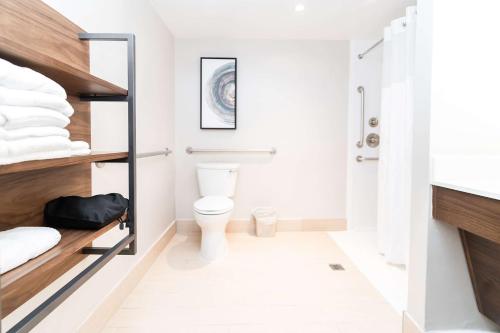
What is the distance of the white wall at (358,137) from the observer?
2873 mm

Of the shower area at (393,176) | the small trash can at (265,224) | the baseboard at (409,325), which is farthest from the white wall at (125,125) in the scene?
the shower area at (393,176)

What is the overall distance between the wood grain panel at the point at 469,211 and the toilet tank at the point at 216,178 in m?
1.74

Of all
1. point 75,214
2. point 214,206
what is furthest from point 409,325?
point 75,214

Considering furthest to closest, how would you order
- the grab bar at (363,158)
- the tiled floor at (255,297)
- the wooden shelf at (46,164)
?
the grab bar at (363,158), the tiled floor at (255,297), the wooden shelf at (46,164)

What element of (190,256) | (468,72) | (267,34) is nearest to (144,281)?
(190,256)

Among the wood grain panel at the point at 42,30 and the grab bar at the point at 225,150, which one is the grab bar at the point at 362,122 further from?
the wood grain panel at the point at 42,30

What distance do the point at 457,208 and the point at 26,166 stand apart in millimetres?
1359

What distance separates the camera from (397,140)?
2.12 meters

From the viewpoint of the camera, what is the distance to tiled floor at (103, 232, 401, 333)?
4.79 feet

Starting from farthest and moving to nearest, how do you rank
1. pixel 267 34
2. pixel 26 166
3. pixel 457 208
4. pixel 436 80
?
1. pixel 267 34
2. pixel 436 80
3. pixel 457 208
4. pixel 26 166

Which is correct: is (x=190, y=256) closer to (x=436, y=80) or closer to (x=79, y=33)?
(x=79, y=33)

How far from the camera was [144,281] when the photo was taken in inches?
74.1

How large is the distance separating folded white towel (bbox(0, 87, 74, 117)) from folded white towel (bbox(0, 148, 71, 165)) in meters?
0.11

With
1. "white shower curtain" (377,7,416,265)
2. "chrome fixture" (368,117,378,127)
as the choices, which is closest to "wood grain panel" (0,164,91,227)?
"white shower curtain" (377,7,416,265)
